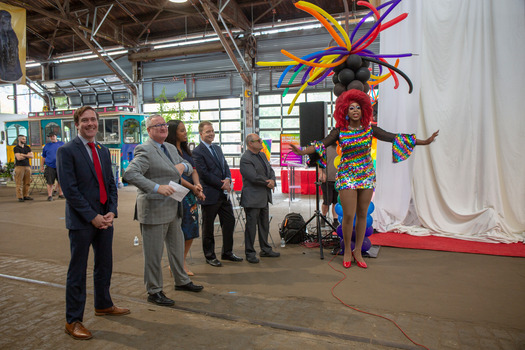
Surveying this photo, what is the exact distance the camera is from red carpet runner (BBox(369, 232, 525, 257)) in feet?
15.9

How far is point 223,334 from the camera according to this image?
275cm

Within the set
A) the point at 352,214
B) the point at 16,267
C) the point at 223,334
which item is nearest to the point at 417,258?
the point at 352,214

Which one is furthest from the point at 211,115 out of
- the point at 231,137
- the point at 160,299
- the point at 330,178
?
the point at 160,299

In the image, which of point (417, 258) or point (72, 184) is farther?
point (417, 258)

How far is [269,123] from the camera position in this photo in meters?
15.9

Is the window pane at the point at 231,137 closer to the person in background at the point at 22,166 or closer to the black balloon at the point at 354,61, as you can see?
the person in background at the point at 22,166

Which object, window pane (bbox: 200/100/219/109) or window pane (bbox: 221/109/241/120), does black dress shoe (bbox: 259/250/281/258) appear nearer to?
window pane (bbox: 221/109/241/120)

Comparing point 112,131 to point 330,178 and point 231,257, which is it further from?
point 231,257

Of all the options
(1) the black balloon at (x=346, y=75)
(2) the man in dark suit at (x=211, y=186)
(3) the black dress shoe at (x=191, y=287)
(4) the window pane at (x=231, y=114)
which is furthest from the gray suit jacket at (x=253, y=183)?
(4) the window pane at (x=231, y=114)

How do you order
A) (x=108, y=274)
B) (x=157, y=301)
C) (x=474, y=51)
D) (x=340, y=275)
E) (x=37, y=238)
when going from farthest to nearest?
(x=37, y=238), (x=474, y=51), (x=340, y=275), (x=157, y=301), (x=108, y=274)

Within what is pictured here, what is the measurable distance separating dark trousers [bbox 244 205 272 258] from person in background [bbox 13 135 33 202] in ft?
26.6

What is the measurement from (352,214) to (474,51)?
3455 millimetres

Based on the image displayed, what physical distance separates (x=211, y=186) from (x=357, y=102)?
6.52 feet

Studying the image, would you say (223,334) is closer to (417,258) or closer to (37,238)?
(417,258)
